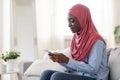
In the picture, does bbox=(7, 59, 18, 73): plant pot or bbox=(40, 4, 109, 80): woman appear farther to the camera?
bbox=(7, 59, 18, 73): plant pot

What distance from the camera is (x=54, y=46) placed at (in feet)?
12.2

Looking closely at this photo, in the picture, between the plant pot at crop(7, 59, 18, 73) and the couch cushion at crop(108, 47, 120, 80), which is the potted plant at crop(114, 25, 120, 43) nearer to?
the plant pot at crop(7, 59, 18, 73)

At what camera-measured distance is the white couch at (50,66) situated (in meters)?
1.86

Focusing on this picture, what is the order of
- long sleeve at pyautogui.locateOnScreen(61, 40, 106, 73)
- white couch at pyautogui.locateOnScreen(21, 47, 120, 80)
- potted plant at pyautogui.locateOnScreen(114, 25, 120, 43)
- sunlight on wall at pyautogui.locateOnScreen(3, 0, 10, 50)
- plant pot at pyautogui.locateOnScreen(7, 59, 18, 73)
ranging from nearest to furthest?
long sleeve at pyautogui.locateOnScreen(61, 40, 106, 73), white couch at pyautogui.locateOnScreen(21, 47, 120, 80), plant pot at pyautogui.locateOnScreen(7, 59, 18, 73), sunlight on wall at pyautogui.locateOnScreen(3, 0, 10, 50), potted plant at pyautogui.locateOnScreen(114, 25, 120, 43)

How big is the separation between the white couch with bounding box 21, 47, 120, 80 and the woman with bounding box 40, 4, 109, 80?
0.11m

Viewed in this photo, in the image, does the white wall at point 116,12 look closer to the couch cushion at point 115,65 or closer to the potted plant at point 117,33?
the potted plant at point 117,33

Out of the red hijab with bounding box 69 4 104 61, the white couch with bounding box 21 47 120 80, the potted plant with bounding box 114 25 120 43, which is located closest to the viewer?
the red hijab with bounding box 69 4 104 61

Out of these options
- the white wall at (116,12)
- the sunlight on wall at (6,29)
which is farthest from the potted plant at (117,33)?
the sunlight on wall at (6,29)

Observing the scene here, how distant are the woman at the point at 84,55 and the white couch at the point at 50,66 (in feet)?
0.34

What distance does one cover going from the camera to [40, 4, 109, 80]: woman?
1.65 m

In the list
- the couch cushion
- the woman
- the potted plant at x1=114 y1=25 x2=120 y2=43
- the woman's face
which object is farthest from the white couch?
the potted plant at x1=114 y1=25 x2=120 y2=43

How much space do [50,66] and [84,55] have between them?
0.81 metres

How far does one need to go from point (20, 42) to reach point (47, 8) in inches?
26.7

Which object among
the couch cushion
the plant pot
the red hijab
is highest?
the red hijab
